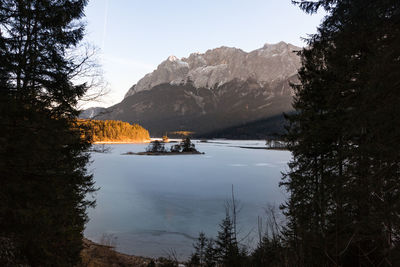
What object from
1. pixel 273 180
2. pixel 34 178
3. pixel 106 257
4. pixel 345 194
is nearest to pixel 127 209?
pixel 106 257

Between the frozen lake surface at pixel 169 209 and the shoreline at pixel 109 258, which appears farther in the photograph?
the frozen lake surface at pixel 169 209

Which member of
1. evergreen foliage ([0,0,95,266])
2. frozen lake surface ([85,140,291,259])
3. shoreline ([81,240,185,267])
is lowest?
frozen lake surface ([85,140,291,259])

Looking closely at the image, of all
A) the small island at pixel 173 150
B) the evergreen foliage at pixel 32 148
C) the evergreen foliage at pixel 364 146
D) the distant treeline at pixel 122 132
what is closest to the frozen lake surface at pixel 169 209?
the evergreen foliage at pixel 364 146

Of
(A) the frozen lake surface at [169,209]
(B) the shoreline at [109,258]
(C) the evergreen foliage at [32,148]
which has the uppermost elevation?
(C) the evergreen foliage at [32,148]

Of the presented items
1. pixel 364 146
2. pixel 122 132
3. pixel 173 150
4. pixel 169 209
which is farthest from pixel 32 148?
pixel 122 132

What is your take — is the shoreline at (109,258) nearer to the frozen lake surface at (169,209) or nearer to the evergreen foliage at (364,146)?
the frozen lake surface at (169,209)

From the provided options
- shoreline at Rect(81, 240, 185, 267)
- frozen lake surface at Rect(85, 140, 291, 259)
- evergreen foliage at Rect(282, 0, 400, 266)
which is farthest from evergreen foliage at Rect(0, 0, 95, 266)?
frozen lake surface at Rect(85, 140, 291, 259)

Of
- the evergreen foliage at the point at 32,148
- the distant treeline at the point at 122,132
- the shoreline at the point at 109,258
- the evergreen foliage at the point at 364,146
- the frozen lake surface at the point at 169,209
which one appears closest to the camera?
the evergreen foliage at the point at 364,146

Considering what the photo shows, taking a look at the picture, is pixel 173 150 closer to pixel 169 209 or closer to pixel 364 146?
pixel 169 209

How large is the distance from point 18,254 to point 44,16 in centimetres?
830

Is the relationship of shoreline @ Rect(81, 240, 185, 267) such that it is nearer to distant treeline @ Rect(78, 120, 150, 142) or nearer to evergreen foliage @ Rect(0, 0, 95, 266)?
evergreen foliage @ Rect(0, 0, 95, 266)

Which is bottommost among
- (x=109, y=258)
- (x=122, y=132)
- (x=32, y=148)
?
(x=109, y=258)

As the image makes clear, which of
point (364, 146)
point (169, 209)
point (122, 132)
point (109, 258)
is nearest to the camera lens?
point (364, 146)

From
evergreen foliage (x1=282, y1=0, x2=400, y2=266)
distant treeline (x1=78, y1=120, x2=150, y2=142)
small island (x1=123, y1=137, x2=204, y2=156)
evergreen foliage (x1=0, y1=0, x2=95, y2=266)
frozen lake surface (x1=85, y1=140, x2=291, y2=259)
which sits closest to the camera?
evergreen foliage (x1=282, y1=0, x2=400, y2=266)
